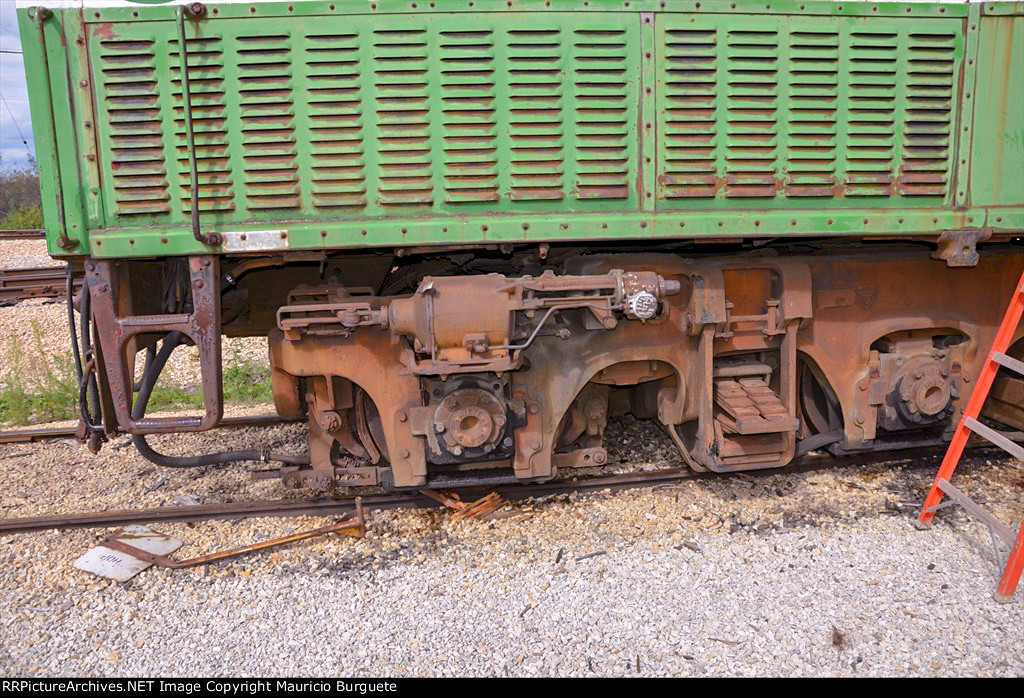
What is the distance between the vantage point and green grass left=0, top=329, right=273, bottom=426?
7.52 meters

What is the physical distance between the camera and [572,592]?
13.3 ft

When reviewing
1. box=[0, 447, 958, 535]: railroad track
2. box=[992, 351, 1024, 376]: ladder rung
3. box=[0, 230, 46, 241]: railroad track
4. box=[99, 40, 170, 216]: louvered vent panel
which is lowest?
box=[0, 447, 958, 535]: railroad track

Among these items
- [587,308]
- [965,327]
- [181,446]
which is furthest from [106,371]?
[965,327]

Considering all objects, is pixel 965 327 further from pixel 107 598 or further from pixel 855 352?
pixel 107 598

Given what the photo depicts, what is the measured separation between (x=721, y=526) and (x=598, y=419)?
1.00 metres

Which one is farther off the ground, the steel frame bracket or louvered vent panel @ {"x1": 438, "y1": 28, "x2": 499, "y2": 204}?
louvered vent panel @ {"x1": 438, "y1": 28, "x2": 499, "y2": 204}

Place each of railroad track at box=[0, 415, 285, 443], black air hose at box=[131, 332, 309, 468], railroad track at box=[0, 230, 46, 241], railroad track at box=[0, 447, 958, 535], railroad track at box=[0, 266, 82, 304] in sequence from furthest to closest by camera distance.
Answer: railroad track at box=[0, 230, 46, 241] → railroad track at box=[0, 266, 82, 304] → railroad track at box=[0, 415, 285, 443] → railroad track at box=[0, 447, 958, 535] → black air hose at box=[131, 332, 309, 468]

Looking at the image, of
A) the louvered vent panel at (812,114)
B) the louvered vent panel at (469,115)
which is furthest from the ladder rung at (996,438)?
the louvered vent panel at (469,115)

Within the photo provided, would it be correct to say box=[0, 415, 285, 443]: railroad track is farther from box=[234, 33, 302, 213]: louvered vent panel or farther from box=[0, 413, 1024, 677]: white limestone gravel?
box=[234, 33, 302, 213]: louvered vent panel

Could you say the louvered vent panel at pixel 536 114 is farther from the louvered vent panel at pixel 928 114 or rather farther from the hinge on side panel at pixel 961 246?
the hinge on side panel at pixel 961 246

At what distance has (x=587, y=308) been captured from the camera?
4445 mm

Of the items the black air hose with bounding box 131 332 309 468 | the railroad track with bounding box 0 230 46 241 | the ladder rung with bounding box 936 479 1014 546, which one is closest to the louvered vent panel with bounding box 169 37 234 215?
the black air hose with bounding box 131 332 309 468

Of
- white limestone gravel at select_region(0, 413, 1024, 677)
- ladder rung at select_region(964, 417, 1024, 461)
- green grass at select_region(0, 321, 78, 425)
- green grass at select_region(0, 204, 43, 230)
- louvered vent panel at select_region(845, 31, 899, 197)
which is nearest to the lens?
white limestone gravel at select_region(0, 413, 1024, 677)

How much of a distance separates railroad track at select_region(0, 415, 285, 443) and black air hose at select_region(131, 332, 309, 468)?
77 centimetres
